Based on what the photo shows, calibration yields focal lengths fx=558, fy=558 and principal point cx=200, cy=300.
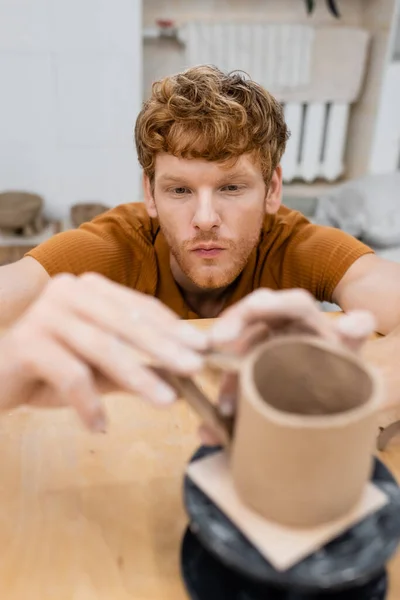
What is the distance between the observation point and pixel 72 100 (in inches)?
96.4

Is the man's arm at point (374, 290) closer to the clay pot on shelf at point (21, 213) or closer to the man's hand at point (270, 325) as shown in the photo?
the man's hand at point (270, 325)

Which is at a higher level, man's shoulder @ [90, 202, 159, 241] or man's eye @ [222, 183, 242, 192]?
man's eye @ [222, 183, 242, 192]

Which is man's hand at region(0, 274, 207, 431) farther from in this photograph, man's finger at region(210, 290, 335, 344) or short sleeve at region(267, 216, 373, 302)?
short sleeve at region(267, 216, 373, 302)

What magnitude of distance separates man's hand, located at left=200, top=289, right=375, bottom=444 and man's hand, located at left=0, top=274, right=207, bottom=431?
0.10 feet

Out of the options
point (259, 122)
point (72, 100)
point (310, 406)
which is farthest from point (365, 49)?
point (310, 406)

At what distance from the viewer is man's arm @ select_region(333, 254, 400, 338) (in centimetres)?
101

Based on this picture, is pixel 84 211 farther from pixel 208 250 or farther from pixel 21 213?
pixel 208 250

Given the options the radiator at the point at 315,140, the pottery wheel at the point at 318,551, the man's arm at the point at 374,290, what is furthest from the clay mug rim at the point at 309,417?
the radiator at the point at 315,140

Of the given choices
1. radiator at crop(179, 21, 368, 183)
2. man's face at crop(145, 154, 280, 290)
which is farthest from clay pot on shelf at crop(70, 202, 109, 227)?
man's face at crop(145, 154, 280, 290)

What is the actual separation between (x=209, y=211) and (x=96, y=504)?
600 mm

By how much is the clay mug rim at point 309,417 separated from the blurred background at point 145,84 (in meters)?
1.88

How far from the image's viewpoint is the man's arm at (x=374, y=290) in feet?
3.33

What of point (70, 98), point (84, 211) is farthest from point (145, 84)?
point (84, 211)

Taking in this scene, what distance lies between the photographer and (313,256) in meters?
1.25
